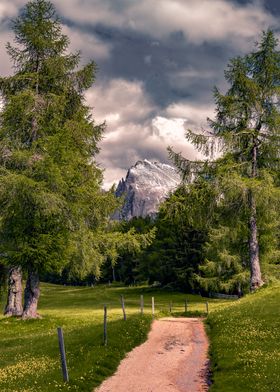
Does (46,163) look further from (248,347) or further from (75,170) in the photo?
(248,347)

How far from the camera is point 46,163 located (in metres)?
27.2

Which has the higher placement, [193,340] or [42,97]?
[42,97]

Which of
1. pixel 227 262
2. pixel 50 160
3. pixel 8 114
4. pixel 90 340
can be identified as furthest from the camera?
pixel 227 262

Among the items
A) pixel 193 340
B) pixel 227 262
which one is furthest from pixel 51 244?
pixel 227 262

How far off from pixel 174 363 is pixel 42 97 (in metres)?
22.1

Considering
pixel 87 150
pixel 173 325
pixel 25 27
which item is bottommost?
pixel 173 325

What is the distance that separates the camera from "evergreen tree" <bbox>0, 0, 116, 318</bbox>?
27281 mm

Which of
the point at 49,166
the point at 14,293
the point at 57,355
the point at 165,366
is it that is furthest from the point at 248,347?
the point at 14,293

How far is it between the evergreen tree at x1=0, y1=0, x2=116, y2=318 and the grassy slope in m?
11.5

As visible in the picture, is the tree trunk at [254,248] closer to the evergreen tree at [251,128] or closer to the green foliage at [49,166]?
the evergreen tree at [251,128]

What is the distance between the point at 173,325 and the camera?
2734 centimetres

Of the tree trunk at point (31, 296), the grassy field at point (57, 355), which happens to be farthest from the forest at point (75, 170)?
the grassy field at point (57, 355)

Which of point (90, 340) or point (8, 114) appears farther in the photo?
point (8, 114)

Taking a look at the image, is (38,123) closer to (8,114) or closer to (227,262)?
(8,114)
